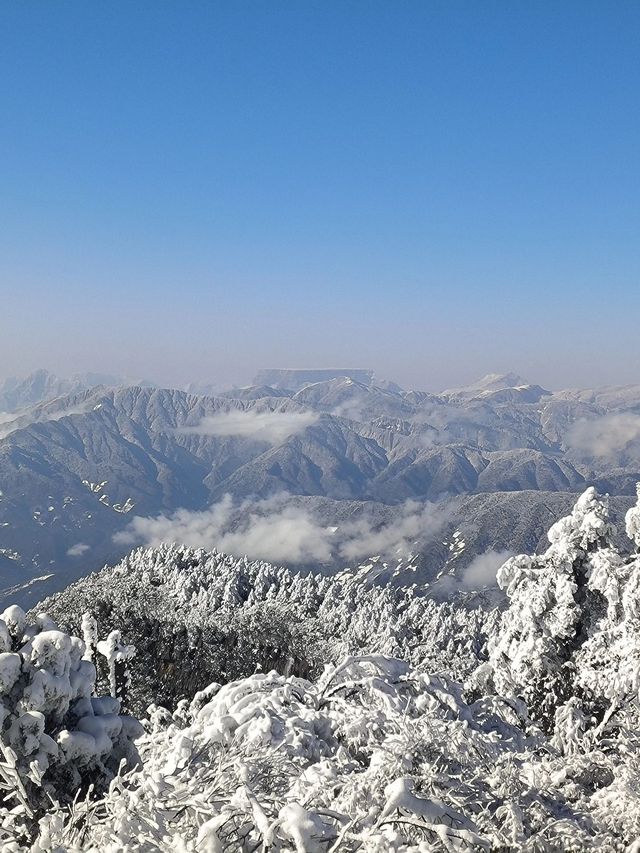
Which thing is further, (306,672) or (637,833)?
(306,672)

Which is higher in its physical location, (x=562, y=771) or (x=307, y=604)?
(x=562, y=771)

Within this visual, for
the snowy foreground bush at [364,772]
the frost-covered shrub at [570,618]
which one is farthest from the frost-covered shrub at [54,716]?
the frost-covered shrub at [570,618]

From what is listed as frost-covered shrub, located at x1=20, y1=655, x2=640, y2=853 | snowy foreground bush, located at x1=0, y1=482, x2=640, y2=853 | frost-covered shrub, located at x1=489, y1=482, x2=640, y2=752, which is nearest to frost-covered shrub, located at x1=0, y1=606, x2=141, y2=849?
snowy foreground bush, located at x1=0, y1=482, x2=640, y2=853

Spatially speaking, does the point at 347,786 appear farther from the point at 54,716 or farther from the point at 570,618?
the point at 570,618

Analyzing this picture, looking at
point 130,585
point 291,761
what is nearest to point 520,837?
point 291,761

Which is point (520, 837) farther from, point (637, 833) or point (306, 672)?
point (306, 672)

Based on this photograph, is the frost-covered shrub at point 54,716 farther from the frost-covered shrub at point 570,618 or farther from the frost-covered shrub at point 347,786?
the frost-covered shrub at point 570,618

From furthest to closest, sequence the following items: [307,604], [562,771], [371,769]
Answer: [307,604] → [562,771] → [371,769]
